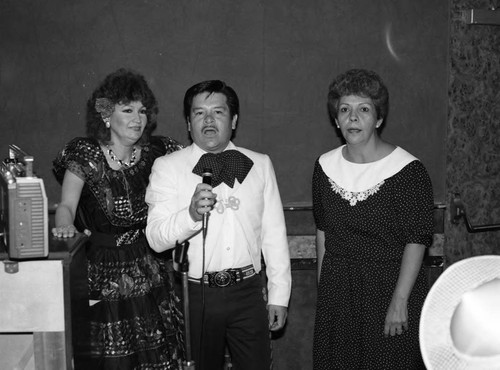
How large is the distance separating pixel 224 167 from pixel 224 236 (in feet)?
0.91

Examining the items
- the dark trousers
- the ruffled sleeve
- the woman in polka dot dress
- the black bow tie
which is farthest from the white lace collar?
the ruffled sleeve

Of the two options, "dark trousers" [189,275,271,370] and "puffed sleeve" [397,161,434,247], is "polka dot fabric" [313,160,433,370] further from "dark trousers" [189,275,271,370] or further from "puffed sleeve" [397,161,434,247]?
"dark trousers" [189,275,271,370]

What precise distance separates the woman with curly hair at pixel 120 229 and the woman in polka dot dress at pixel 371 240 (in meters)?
0.70

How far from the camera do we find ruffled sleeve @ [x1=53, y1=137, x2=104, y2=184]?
3.12m

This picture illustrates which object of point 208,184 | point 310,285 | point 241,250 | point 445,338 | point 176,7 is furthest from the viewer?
point 310,285

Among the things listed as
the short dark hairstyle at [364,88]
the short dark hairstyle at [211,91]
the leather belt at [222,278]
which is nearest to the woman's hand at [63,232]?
the leather belt at [222,278]

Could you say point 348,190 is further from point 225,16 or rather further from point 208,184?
point 225,16

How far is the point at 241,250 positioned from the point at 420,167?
0.80 metres

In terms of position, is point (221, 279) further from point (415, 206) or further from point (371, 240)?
point (415, 206)

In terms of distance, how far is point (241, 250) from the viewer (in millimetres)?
3018

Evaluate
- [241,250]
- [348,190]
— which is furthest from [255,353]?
[348,190]

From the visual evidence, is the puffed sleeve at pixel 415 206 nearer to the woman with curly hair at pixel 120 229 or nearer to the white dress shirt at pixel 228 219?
the white dress shirt at pixel 228 219

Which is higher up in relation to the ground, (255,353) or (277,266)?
(277,266)

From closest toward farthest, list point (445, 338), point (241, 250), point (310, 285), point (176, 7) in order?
point (445, 338)
point (241, 250)
point (176, 7)
point (310, 285)
